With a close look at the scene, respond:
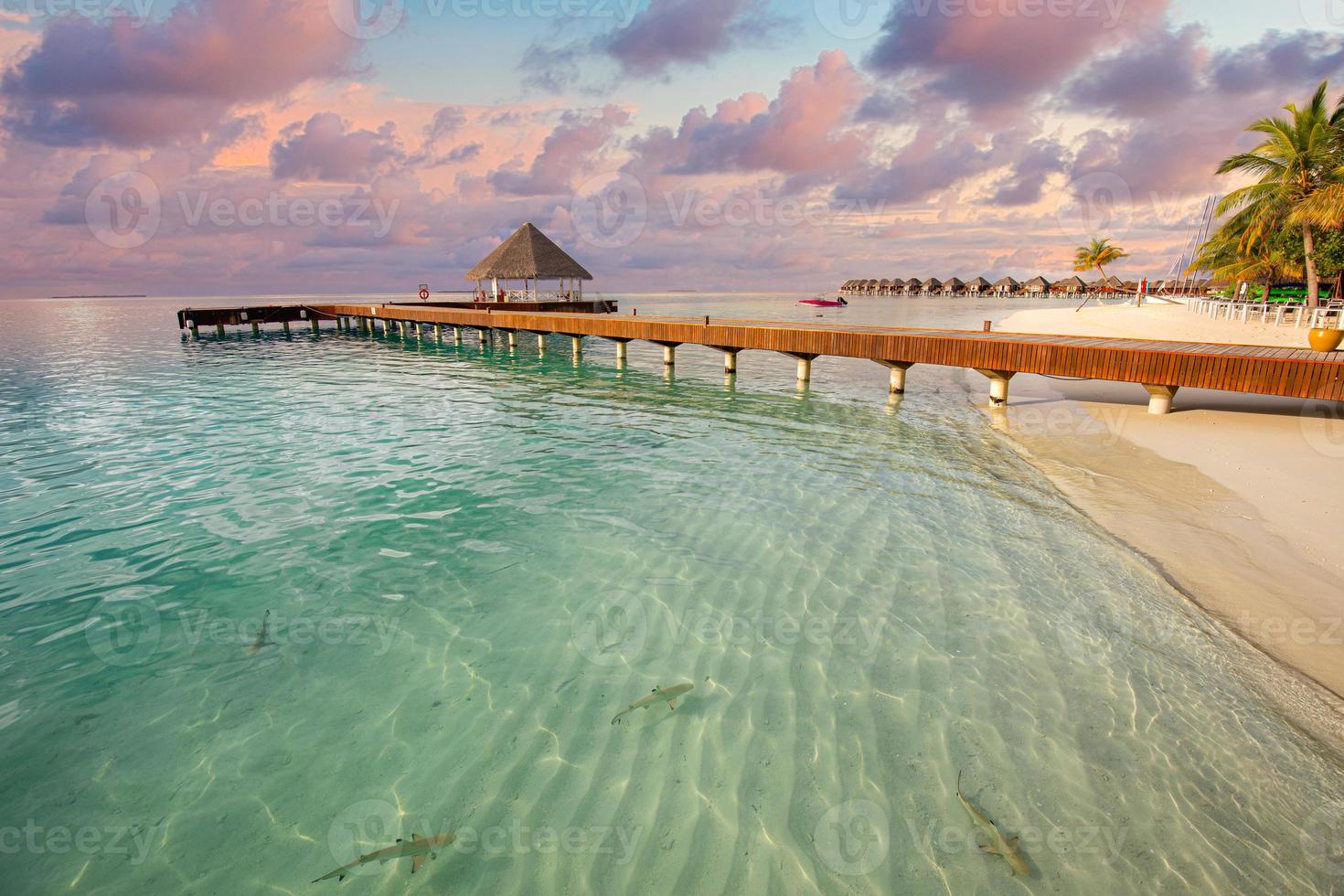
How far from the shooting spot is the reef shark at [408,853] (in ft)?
11.7

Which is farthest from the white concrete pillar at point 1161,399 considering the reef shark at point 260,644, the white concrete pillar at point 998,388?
the reef shark at point 260,644

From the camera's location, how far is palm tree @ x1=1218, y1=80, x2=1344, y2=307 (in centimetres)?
2773

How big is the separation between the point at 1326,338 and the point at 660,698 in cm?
1818

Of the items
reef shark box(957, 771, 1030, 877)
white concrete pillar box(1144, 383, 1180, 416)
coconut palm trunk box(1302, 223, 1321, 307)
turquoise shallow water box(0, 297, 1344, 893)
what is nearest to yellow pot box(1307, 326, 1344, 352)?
white concrete pillar box(1144, 383, 1180, 416)

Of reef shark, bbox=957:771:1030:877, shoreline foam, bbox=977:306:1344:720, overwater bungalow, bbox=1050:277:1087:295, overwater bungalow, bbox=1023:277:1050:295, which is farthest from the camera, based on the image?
overwater bungalow, bbox=1023:277:1050:295

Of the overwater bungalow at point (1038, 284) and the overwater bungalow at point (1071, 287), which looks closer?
the overwater bungalow at point (1071, 287)

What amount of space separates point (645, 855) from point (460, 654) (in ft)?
9.33

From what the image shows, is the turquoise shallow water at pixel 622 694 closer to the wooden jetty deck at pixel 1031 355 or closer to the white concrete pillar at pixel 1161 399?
the wooden jetty deck at pixel 1031 355

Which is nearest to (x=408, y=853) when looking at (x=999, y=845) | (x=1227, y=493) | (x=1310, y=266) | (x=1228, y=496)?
(x=999, y=845)

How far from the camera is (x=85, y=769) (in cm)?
438

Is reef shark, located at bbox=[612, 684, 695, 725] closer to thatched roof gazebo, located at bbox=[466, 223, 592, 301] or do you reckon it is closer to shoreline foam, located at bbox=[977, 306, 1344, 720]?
shoreline foam, located at bbox=[977, 306, 1344, 720]

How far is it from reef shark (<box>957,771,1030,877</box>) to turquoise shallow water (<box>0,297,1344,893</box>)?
2.4 inches

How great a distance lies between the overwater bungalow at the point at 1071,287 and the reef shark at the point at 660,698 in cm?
16660

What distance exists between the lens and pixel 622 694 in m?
5.14
